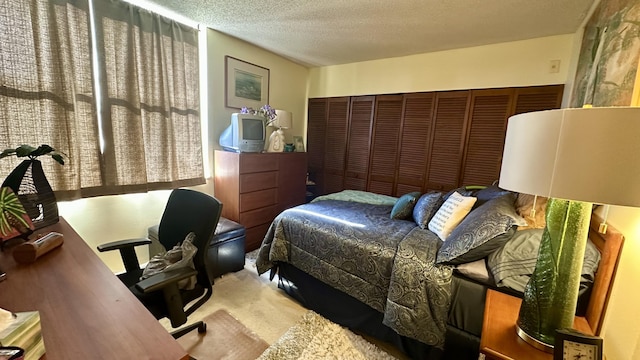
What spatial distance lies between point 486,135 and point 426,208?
1324mm

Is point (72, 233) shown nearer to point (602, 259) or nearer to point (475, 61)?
point (602, 259)

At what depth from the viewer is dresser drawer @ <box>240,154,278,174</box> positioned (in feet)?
8.80

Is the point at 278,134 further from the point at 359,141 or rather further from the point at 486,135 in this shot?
the point at 486,135

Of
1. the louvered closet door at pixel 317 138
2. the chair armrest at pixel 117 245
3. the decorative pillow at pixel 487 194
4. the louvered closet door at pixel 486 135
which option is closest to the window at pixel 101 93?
the chair armrest at pixel 117 245

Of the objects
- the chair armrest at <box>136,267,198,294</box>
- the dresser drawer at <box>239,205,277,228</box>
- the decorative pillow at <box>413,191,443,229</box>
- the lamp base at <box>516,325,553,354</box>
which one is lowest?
the dresser drawer at <box>239,205,277,228</box>

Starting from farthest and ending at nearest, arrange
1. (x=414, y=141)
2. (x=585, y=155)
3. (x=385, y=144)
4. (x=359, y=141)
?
1. (x=359, y=141)
2. (x=385, y=144)
3. (x=414, y=141)
4. (x=585, y=155)

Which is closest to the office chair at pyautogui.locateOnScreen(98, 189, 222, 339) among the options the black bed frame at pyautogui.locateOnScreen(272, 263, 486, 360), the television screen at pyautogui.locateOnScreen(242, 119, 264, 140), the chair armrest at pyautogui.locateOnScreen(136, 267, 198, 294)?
the chair armrest at pyautogui.locateOnScreen(136, 267, 198, 294)

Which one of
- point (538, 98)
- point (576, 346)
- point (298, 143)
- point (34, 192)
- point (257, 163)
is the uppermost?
point (538, 98)

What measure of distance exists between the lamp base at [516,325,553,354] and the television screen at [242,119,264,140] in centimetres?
251

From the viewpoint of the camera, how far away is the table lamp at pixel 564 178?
671 mm

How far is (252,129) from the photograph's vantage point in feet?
8.97

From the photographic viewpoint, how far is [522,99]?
8.55ft

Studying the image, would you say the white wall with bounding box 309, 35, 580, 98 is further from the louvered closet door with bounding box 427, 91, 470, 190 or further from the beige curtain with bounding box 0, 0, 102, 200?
the beige curtain with bounding box 0, 0, 102, 200

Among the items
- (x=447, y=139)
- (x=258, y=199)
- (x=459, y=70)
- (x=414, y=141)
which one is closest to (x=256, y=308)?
(x=258, y=199)
